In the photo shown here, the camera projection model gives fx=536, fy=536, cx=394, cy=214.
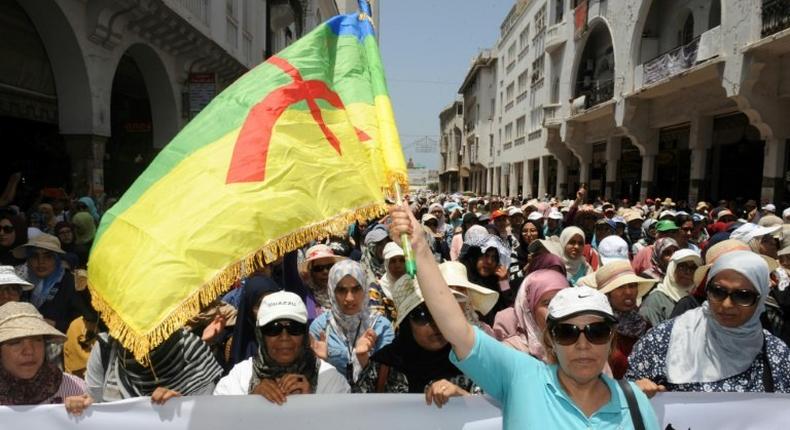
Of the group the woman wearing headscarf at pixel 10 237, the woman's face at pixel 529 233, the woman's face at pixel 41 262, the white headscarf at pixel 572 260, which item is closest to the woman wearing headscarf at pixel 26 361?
the woman's face at pixel 41 262

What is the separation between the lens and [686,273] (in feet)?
13.2

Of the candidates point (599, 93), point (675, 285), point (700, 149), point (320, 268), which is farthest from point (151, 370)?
point (599, 93)

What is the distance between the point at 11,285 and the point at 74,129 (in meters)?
7.04

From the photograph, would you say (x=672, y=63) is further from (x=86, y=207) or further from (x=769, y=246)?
(x=86, y=207)

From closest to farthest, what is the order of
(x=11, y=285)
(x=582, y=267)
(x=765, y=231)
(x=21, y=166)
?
(x=11, y=285) → (x=765, y=231) → (x=582, y=267) → (x=21, y=166)

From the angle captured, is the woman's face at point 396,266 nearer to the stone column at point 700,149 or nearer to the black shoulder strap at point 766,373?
the black shoulder strap at point 766,373

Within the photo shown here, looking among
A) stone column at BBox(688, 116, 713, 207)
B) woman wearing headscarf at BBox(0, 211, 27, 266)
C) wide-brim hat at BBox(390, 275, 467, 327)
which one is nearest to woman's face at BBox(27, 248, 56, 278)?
woman wearing headscarf at BBox(0, 211, 27, 266)

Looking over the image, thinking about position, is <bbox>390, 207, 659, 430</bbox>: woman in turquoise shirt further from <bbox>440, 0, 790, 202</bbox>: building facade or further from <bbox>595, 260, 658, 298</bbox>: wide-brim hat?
<bbox>440, 0, 790, 202</bbox>: building facade

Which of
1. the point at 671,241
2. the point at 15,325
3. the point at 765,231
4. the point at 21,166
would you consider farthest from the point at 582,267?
the point at 21,166

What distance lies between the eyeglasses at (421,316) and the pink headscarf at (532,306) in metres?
0.70

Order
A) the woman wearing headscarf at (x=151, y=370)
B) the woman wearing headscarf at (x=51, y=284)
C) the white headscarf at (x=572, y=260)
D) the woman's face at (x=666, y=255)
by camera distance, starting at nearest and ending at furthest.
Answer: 1. the woman wearing headscarf at (x=151, y=370)
2. the woman wearing headscarf at (x=51, y=284)
3. the woman's face at (x=666, y=255)
4. the white headscarf at (x=572, y=260)

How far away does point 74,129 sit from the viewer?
9289mm

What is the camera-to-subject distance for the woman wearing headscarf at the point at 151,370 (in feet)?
8.30

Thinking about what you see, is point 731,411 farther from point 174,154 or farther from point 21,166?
point 21,166
